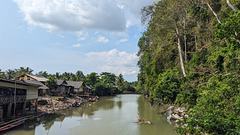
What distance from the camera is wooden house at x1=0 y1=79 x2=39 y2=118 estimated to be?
46.6 ft

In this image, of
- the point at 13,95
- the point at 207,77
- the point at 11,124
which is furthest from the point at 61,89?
the point at 207,77

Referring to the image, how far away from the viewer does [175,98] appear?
12125 mm

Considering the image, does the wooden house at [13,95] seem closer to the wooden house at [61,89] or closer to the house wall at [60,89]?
the wooden house at [61,89]

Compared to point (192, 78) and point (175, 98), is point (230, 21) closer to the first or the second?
point (192, 78)

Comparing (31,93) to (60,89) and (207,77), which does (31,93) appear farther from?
(207,77)

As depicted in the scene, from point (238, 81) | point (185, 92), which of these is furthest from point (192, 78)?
point (238, 81)

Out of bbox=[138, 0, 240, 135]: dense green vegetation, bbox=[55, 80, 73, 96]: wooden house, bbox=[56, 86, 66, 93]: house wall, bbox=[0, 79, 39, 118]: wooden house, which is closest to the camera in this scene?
bbox=[138, 0, 240, 135]: dense green vegetation

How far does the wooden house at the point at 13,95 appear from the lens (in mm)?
14214

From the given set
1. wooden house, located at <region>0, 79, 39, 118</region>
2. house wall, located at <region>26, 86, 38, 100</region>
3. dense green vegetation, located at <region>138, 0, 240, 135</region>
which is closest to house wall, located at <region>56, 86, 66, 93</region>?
wooden house, located at <region>0, 79, 39, 118</region>

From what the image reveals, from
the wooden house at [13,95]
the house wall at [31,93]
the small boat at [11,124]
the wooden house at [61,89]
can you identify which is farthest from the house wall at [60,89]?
the small boat at [11,124]

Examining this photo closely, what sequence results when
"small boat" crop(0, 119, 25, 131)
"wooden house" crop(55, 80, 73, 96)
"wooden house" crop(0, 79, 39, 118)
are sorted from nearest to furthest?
1. "small boat" crop(0, 119, 25, 131)
2. "wooden house" crop(0, 79, 39, 118)
3. "wooden house" crop(55, 80, 73, 96)

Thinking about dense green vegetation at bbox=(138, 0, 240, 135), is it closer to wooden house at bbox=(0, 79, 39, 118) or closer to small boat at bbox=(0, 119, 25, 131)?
small boat at bbox=(0, 119, 25, 131)

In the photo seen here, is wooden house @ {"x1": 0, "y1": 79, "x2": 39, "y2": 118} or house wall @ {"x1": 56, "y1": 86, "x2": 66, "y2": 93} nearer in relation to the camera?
wooden house @ {"x1": 0, "y1": 79, "x2": 39, "y2": 118}

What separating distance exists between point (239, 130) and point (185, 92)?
4.67 meters
